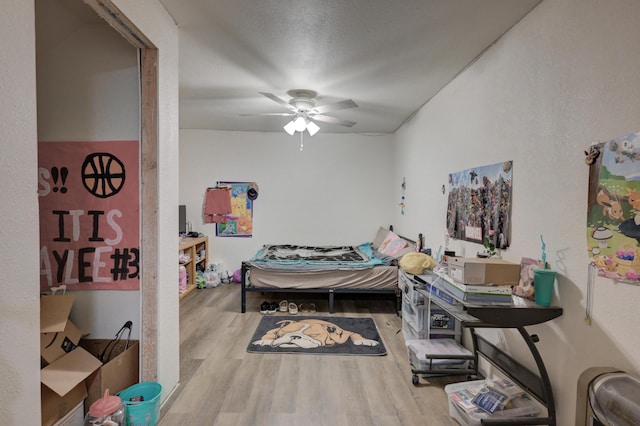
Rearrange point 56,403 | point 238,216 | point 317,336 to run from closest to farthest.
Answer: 1. point 56,403
2. point 317,336
3. point 238,216

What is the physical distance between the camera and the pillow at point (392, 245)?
4.18 m

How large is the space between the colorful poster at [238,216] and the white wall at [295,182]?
99 mm

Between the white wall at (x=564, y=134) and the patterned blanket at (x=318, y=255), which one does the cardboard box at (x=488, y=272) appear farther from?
the patterned blanket at (x=318, y=255)

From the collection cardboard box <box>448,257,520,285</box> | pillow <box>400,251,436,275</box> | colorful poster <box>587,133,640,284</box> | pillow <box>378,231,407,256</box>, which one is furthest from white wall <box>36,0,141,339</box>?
pillow <box>378,231,407,256</box>

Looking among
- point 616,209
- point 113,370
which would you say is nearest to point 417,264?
point 616,209

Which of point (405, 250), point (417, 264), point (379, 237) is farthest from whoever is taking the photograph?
point (379, 237)

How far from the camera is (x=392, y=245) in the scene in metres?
4.36

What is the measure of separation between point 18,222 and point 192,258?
12.8 feet

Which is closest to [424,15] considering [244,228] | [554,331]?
[554,331]

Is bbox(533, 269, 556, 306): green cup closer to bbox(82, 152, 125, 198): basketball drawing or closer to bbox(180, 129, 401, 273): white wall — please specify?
bbox(82, 152, 125, 198): basketball drawing

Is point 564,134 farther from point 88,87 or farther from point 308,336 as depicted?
point 88,87

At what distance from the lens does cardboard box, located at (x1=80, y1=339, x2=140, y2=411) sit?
5.86 ft

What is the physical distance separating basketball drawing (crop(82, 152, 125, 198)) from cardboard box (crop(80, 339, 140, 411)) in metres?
1.03

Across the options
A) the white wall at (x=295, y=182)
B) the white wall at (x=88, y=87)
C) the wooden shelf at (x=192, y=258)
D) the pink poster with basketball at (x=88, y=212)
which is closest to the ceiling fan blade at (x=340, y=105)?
the white wall at (x=295, y=182)
